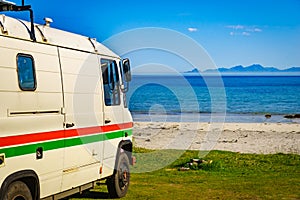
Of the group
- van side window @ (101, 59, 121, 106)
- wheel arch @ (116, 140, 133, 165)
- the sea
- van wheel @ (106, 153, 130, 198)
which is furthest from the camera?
the sea

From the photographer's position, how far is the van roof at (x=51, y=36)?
7.29m

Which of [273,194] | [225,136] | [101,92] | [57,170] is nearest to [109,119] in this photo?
[101,92]

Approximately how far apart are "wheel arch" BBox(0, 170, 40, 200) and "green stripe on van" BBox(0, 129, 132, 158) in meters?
0.28

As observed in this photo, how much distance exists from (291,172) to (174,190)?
A: 461 centimetres

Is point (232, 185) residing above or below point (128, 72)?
below

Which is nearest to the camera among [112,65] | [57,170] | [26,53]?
[26,53]

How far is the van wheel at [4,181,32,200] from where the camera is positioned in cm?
704

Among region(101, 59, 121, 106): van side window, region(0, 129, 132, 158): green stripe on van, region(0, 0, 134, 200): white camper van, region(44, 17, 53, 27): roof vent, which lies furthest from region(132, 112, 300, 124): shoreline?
region(44, 17, 53, 27): roof vent

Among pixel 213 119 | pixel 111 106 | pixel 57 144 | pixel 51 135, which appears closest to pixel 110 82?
pixel 111 106

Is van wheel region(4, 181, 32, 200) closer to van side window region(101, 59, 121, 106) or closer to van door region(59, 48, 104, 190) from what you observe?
van door region(59, 48, 104, 190)

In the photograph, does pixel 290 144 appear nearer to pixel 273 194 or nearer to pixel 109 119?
pixel 273 194

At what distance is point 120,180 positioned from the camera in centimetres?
1110

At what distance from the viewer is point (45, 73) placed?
7949 mm

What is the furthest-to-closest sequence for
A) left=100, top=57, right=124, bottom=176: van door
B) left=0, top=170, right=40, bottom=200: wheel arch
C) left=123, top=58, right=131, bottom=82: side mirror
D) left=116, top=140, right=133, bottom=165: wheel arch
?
1. left=123, top=58, right=131, bottom=82: side mirror
2. left=116, top=140, right=133, bottom=165: wheel arch
3. left=100, top=57, right=124, bottom=176: van door
4. left=0, top=170, right=40, bottom=200: wheel arch
